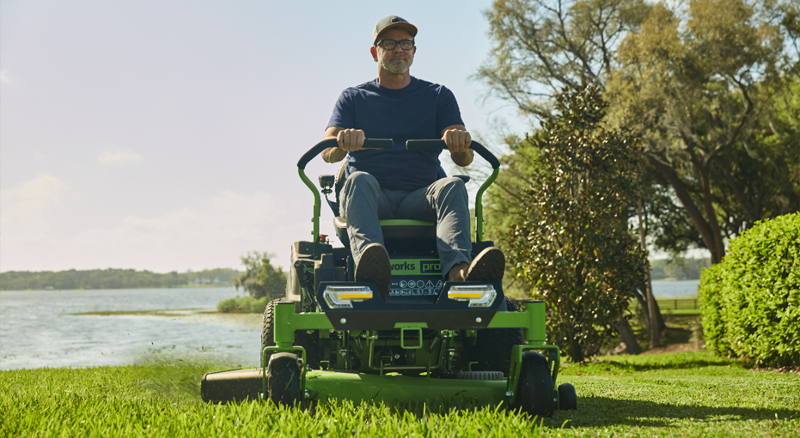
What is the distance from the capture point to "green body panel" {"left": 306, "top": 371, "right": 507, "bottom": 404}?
346cm

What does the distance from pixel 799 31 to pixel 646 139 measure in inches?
173

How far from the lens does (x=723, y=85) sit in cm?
1688

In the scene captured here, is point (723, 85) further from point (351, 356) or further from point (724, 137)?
point (351, 356)

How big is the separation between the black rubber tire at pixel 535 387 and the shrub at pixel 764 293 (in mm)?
5475

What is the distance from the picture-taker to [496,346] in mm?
4090

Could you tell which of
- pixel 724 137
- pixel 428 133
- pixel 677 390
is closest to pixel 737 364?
pixel 677 390

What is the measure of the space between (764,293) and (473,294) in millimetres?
6279

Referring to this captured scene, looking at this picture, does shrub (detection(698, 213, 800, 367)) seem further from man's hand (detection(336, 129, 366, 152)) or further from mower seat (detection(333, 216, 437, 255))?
man's hand (detection(336, 129, 366, 152))

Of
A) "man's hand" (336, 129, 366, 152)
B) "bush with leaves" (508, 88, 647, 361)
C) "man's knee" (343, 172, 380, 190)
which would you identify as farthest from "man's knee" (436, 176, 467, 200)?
"bush with leaves" (508, 88, 647, 361)

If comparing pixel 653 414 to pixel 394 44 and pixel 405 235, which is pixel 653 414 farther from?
pixel 394 44

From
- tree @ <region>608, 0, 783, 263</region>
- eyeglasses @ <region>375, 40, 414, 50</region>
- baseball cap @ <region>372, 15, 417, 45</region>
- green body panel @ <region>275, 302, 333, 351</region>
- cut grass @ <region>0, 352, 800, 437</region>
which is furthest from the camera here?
tree @ <region>608, 0, 783, 263</region>

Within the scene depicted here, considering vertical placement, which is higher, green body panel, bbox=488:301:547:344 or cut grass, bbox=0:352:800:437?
green body panel, bbox=488:301:547:344

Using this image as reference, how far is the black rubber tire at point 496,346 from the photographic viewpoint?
4.06 meters

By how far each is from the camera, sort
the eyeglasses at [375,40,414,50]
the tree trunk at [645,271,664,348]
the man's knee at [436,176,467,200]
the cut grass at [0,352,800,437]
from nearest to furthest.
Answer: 1. the cut grass at [0,352,800,437]
2. the man's knee at [436,176,467,200]
3. the eyeglasses at [375,40,414,50]
4. the tree trunk at [645,271,664,348]
